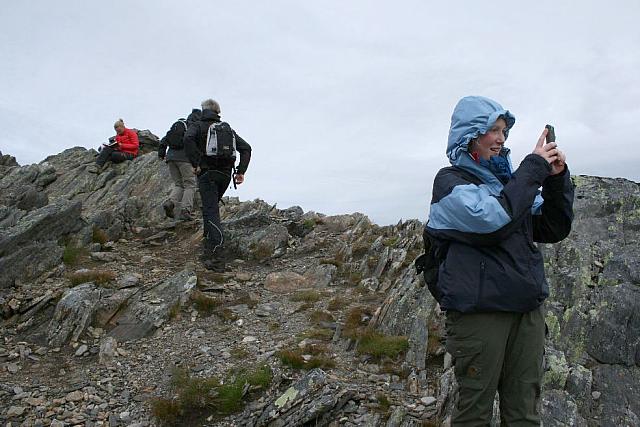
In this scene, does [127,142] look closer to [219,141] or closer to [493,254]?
[219,141]

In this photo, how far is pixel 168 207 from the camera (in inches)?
758

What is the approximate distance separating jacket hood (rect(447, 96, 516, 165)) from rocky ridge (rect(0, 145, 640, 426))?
13.4 feet

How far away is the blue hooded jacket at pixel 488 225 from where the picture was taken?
425cm

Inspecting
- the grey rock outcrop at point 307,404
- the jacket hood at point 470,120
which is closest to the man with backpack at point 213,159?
the grey rock outcrop at point 307,404

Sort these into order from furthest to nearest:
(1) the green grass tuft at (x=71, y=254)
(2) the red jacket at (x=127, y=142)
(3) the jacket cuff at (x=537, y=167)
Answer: (2) the red jacket at (x=127, y=142)
(1) the green grass tuft at (x=71, y=254)
(3) the jacket cuff at (x=537, y=167)

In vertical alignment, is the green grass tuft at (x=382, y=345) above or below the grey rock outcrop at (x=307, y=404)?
above

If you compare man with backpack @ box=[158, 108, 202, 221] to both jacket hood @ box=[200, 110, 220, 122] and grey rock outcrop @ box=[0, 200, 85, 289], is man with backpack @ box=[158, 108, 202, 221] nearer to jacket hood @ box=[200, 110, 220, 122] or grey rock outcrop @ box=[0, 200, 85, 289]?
jacket hood @ box=[200, 110, 220, 122]

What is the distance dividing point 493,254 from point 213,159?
10582mm

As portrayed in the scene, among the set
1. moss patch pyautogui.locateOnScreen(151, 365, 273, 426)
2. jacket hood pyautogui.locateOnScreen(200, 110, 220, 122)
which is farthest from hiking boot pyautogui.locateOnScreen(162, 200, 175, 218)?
moss patch pyautogui.locateOnScreen(151, 365, 273, 426)

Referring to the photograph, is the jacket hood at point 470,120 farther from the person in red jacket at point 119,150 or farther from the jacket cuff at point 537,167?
the person in red jacket at point 119,150

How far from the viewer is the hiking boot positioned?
19156mm

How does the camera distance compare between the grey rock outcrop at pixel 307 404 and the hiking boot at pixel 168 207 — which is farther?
the hiking boot at pixel 168 207

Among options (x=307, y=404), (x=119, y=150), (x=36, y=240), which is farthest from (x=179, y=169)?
(x=307, y=404)

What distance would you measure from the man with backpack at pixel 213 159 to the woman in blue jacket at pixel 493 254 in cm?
949
